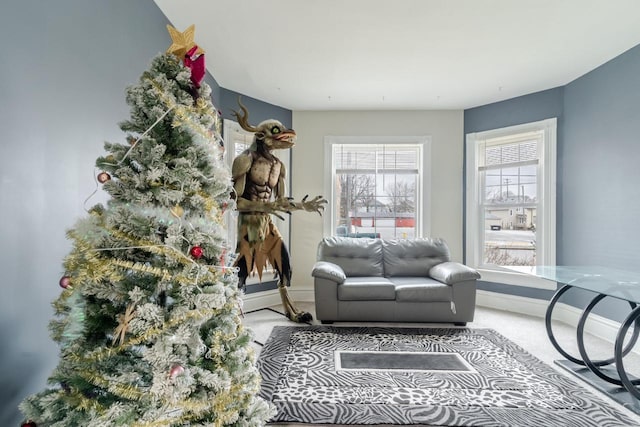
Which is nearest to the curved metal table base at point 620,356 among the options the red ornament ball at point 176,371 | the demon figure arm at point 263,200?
the demon figure arm at point 263,200

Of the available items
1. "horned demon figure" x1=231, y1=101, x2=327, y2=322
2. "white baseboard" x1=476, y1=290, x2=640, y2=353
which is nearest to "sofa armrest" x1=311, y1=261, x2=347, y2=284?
"horned demon figure" x1=231, y1=101, x2=327, y2=322

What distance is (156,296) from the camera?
972 mm

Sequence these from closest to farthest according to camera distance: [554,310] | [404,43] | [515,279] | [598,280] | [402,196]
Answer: [598,280], [404,43], [554,310], [515,279], [402,196]

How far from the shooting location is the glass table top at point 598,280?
6.36 ft

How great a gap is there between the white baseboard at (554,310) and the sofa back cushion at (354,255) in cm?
151

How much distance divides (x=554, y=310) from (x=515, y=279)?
0.49 m

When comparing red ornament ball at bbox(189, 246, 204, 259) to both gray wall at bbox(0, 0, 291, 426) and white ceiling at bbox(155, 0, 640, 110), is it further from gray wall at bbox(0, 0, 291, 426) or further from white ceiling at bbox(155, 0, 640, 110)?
white ceiling at bbox(155, 0, 640, 110)

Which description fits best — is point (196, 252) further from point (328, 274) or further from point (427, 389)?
point (328, 274)

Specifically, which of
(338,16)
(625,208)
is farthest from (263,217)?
(625,208)

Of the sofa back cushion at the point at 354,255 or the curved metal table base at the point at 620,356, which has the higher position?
the sofa back cushion at the point at 354,255

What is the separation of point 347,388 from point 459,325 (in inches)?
71.6

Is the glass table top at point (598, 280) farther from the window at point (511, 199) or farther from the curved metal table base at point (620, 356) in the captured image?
the window at point (511, 199)

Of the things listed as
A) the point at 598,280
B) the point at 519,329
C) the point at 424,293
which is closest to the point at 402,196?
the point at 424,293

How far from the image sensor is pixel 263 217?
301 centimetres
